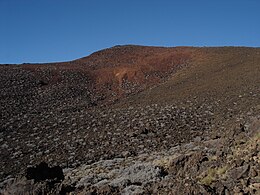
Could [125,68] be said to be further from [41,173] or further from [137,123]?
[41,173]

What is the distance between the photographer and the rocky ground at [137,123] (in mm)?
10234

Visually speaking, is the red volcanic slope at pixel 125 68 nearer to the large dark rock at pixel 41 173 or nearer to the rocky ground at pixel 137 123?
the rocky ground at pixel 137 123

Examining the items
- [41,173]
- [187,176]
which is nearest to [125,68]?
[41,173]

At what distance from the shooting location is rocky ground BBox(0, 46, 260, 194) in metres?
10.2

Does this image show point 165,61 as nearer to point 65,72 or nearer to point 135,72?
point 135,72

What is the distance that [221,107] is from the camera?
2253cm

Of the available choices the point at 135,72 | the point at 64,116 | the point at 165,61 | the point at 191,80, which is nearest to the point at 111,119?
the point at 64,116

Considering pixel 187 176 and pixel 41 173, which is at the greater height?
pixel 41 173

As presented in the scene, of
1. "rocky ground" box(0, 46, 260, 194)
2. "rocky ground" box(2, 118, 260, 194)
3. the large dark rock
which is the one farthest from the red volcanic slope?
"rocky ground" box(2, 118, 260, 194)

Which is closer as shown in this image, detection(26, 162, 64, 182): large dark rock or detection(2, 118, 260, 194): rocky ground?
detection(2, 118, 260, 194): rocky ground

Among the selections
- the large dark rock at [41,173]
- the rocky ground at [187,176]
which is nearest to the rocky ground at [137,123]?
the rocky ground at [187,176]

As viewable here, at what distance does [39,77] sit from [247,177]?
89.5 ft

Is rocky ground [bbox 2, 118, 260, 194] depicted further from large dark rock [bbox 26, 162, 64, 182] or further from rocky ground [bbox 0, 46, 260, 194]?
large dark rock [bbox 26, 162, 64, 182]

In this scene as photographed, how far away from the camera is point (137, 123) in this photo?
20.7 metres
